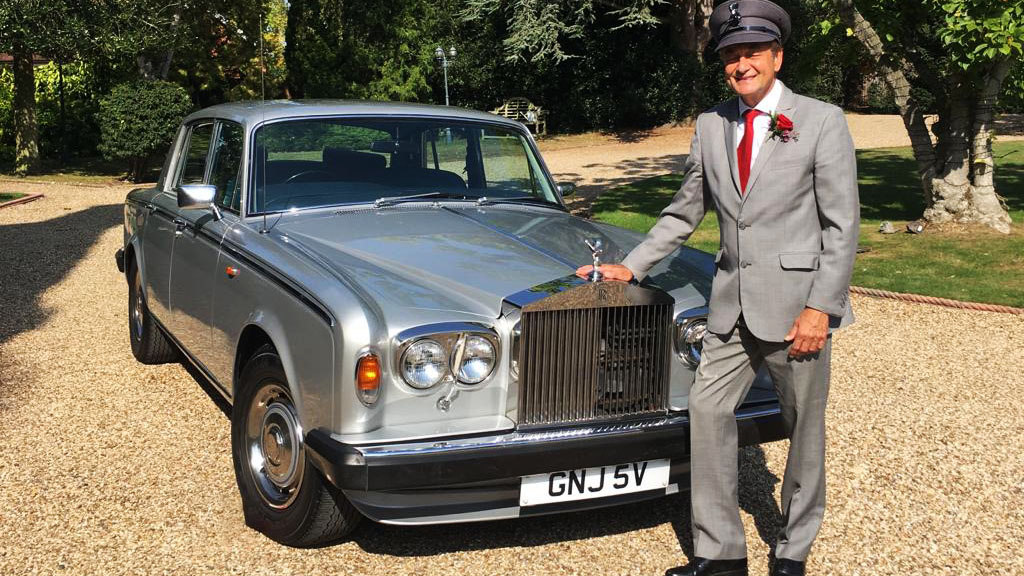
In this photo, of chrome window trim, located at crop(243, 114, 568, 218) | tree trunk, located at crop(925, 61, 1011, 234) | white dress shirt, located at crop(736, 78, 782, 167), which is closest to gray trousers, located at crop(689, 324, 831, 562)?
→ white dress shirt, located at crop(736, 78, 782, 167)

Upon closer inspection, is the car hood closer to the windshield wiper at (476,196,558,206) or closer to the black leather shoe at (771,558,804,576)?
the windshield wiper at (476,196,558,206)

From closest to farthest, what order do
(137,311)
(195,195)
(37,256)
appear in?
(195,195) → (137,311) → (37,256)

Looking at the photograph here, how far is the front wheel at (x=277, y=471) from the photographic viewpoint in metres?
3.71

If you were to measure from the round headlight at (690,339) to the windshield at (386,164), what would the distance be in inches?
64.6

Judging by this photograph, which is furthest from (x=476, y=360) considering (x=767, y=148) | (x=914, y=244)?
(x=914, y=244)

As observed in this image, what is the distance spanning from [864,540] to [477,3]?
86.3 ft

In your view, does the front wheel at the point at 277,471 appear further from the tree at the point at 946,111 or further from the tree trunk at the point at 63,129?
the tree trunk at the point at 63,129

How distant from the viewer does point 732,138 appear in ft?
11.4

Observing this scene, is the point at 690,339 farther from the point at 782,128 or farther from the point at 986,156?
the point at 986,156

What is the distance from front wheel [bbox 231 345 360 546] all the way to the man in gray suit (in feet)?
4.45

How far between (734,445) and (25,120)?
22.2m

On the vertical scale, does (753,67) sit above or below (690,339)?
above

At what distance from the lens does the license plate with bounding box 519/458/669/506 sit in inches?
138

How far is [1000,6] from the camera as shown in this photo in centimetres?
1006
